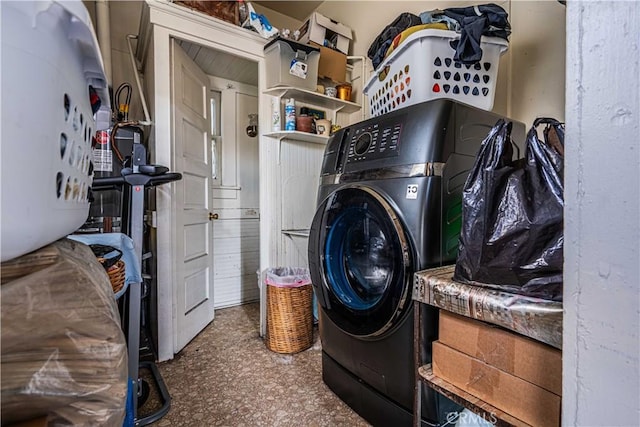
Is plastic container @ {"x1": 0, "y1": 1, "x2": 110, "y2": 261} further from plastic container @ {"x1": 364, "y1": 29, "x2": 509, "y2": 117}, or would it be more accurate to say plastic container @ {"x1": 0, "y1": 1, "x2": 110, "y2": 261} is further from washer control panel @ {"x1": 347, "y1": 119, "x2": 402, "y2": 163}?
plastic container @ {"x1": 364, "y1": 29, "x2": 509, "y2": 117}

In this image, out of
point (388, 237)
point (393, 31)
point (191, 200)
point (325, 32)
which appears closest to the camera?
point (388, 237)

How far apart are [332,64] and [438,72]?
128 centimetres

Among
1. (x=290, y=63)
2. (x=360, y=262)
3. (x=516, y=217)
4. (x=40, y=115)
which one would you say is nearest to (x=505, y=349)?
(x=516, y=217)

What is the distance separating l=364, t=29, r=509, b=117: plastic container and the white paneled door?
4.41 ft

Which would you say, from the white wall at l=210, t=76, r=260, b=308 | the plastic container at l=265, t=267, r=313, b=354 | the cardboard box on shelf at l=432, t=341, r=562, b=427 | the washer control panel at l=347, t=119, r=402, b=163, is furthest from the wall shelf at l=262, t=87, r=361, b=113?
the cardboard box on shelf at l=432, t=341, r=562, b=427

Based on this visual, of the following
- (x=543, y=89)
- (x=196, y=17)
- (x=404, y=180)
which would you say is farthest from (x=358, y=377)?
(x=196, y=17)

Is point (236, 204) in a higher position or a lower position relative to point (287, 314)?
higher

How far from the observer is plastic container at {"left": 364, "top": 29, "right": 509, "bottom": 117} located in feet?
4.48

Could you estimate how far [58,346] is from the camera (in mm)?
418

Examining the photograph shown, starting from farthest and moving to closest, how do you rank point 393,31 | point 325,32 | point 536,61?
point 325,32 → point 393,31 → point 536,61

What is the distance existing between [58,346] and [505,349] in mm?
905

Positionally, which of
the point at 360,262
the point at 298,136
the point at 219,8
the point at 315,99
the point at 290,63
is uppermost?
the point at 219,8

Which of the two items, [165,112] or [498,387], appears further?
[165,112]

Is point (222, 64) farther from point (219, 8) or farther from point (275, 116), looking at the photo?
point (275, 116)
